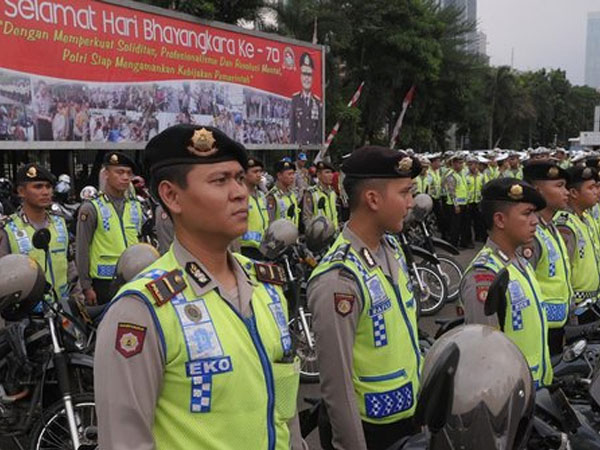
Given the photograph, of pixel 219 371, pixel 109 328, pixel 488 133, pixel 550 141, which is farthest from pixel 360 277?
pixel 550 141

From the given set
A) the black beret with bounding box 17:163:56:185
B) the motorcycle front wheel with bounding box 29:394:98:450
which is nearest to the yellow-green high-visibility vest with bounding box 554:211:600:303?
the motorcycle front wheel with bounding box 29:394:98:450

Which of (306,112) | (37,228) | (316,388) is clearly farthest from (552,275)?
(306,112)

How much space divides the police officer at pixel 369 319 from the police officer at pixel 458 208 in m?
9.27

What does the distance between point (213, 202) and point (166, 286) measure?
0.79 ft

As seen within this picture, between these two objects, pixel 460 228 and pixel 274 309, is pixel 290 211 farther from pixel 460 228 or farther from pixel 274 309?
pixel 460 228

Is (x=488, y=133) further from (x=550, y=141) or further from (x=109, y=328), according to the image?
(x=109, y=328)

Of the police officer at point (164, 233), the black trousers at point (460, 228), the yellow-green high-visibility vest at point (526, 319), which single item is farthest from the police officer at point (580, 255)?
the black trousers at point (460, 228)

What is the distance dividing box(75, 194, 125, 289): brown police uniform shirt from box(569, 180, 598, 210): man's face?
366 centimetres

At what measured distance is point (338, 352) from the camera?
215 cm

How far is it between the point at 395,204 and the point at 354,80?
27.3 metres

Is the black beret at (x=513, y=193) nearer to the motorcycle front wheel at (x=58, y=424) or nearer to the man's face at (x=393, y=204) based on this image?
the man's face at (x=393, y=204)

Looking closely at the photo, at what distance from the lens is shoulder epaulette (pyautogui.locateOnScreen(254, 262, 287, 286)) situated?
1735 mm

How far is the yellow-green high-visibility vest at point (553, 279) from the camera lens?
3488 millimetres

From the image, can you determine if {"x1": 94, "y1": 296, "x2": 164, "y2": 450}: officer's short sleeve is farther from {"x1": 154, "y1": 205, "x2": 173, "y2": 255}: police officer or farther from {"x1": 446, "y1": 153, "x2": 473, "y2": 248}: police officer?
{"x1": 446, "y1": 153, "x2": 473, "y2": 248}: police officer
